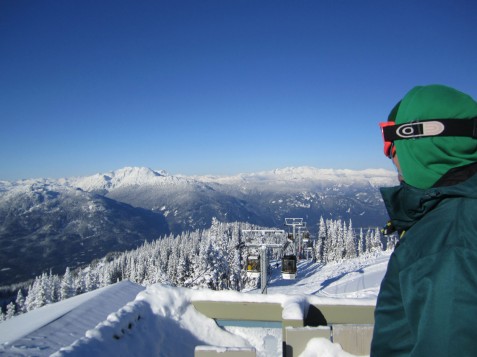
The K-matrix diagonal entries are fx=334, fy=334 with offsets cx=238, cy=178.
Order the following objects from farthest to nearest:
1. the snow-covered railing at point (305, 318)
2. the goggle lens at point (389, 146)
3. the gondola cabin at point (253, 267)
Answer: the gondola cabin at point (253, 267)
the snow-covered railing at point (305, 318)
the goggle lens at point (389, 146)

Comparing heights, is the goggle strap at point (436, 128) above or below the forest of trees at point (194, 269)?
above

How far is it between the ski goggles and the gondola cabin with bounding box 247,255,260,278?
21.8m

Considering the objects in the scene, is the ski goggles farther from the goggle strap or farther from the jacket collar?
the jacket collar

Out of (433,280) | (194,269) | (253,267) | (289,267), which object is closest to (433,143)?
(433,280)

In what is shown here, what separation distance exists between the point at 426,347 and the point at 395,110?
96cm

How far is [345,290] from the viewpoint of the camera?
32.4 meters

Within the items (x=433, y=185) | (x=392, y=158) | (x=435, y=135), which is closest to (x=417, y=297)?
(x=433, y=185)

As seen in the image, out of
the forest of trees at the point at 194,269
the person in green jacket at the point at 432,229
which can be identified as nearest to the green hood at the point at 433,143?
the person in green jacket at the point at 432,229

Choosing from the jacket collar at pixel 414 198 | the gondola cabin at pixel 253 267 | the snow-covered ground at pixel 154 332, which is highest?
the jacket collar at pixel 414 198

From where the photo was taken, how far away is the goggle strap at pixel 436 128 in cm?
121

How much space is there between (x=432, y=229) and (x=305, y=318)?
600 cm

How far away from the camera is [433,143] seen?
4.02ft

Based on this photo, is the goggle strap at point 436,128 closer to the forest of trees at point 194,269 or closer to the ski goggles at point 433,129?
the ski goggles at point 433,129

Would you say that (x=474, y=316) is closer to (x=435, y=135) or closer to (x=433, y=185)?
(x=433, y=185)
